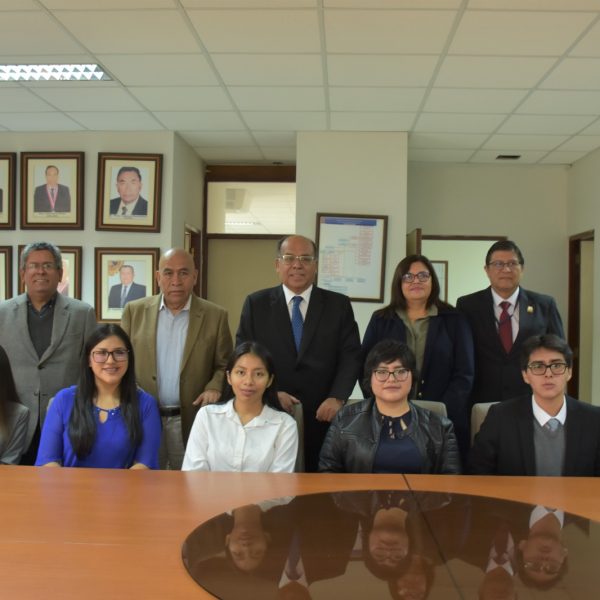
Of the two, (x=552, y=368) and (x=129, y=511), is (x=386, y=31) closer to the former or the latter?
(x=552, y=368)

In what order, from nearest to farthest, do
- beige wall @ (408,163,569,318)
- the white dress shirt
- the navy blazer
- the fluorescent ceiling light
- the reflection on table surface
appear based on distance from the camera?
1. the reflection on table surface
2. the white dress shirt
3. the navy blazer
4. the fluorescent ceiling light
5. beige wall @ (408,163,569,318)

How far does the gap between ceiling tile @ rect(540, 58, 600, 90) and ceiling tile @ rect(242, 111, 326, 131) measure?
170 cm

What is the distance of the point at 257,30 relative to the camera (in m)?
3.43

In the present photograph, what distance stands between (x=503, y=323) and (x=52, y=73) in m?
3.23

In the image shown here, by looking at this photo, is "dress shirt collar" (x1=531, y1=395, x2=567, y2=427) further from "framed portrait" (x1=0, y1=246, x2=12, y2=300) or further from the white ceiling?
"framed portrait" (x1=0, y1=246, x2=12, y2=300)

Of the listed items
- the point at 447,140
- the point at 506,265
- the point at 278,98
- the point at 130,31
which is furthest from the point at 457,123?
the point at 130,31

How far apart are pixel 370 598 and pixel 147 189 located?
4876 mm

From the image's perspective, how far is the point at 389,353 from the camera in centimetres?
240

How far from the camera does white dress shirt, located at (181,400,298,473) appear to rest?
238 centimetres

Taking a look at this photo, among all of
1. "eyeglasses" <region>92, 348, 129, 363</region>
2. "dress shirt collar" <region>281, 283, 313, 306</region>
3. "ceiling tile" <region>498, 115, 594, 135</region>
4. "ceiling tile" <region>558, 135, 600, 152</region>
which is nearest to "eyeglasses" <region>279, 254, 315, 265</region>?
"dress shirt collar" <region>281, 283, 313, 306</region>

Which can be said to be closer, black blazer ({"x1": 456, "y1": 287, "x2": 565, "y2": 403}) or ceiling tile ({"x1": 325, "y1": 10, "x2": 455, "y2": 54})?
black blazer ({"x1": 456, "y1": 287, "x2": 565, "y2": 403})

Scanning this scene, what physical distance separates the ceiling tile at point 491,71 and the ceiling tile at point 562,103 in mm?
286

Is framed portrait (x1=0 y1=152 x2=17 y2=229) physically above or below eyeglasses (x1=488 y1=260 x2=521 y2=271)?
above

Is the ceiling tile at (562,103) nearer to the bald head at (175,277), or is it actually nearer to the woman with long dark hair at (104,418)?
the bald head at (175,277)
